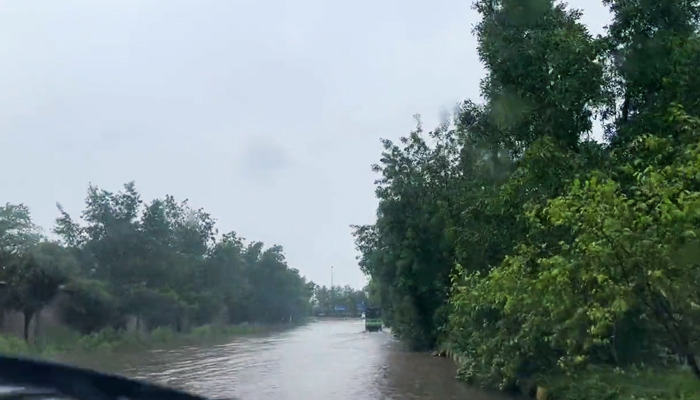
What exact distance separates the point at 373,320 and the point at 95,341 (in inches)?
1572

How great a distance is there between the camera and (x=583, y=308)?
10484 millimetres

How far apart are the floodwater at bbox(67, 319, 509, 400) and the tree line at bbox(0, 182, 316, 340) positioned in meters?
3.62

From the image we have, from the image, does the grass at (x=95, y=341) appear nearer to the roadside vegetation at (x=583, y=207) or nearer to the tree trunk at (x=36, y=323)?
the tree trunk at (x=36, y=323)

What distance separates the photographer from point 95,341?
3788 centimetres

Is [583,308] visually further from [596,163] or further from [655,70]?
[655,70]

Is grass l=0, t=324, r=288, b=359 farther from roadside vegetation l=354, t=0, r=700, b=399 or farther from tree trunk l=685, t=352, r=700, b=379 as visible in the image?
tree trunk l=685, t=352, r=700, b=379

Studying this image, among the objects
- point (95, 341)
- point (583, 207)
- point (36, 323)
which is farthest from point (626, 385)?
point (95, 341)

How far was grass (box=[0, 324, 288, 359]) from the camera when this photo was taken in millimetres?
29578

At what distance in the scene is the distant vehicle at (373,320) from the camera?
243ft

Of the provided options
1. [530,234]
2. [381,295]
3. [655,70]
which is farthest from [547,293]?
[381,295]

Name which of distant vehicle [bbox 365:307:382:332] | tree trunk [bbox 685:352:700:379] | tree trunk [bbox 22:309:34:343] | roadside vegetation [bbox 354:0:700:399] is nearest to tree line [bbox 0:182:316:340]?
tree trunk [bbox 22:309:34:343]

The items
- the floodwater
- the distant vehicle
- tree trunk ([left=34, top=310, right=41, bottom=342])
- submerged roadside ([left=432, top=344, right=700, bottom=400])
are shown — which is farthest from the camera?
the distant vehicle

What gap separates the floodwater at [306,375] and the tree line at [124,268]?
11.9ft

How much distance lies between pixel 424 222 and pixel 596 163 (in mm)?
19504
